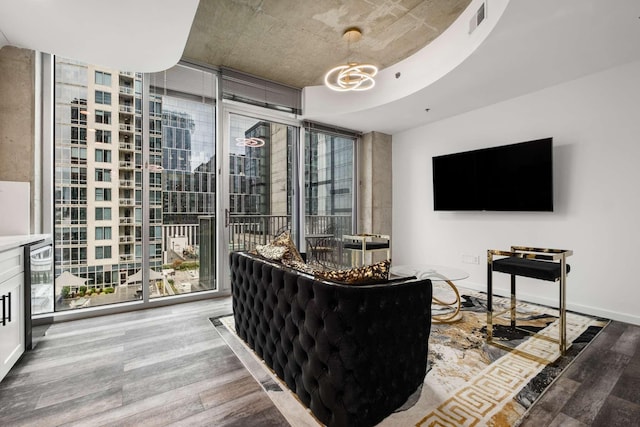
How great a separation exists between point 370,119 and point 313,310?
3934mm

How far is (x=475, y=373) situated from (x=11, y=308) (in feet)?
10.6

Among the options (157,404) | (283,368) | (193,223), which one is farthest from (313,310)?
(193,223)

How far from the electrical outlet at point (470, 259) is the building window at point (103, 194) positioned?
→ 4775 mm

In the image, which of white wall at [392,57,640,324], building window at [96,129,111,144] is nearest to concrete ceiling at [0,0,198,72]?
building window at [96,129,111,144]

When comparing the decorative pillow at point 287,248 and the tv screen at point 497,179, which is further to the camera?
the tv screen at point 497,179

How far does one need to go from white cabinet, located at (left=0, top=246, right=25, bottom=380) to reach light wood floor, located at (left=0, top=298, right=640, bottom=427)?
14cm

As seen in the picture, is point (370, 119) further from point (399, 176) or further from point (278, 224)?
point (278, 224)

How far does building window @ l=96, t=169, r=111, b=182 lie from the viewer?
10.8ft

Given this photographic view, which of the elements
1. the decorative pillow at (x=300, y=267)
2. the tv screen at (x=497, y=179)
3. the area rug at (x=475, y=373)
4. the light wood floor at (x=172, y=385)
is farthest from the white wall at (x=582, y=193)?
the decorative pillow at (x=300, y=267)

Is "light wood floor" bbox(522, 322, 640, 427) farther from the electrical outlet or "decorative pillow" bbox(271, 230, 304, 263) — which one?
the electrical outlet

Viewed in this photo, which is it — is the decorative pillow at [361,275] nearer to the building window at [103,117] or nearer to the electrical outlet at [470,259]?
the building window at [103,117]

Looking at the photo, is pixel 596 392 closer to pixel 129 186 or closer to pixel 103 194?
pixel 129 186

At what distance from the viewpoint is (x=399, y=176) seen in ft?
18.2

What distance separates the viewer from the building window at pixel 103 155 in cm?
327
